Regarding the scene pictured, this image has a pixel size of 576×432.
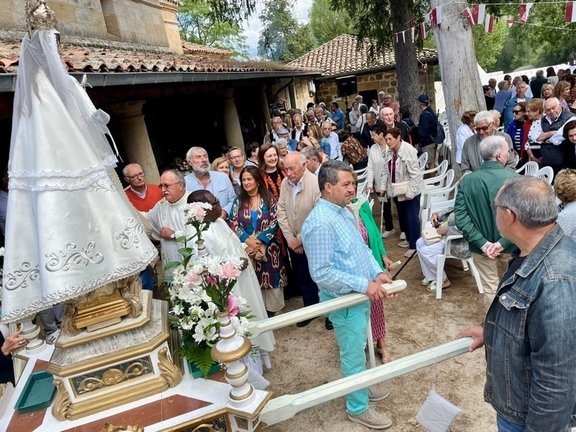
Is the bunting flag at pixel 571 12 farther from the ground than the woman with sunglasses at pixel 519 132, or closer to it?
farther from the ground

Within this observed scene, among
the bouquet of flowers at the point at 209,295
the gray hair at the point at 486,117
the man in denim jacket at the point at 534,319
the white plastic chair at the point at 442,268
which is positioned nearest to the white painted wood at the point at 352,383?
the man in denim jacket at the point at 534,319

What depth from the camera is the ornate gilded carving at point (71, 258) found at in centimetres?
172

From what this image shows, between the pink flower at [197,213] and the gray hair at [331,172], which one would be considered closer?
the pink flower at [197,213]

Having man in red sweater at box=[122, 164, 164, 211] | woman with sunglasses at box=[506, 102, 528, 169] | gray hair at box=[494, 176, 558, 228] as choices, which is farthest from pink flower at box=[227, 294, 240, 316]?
woman with sunglasses at box=[506, 102, 528, 169]

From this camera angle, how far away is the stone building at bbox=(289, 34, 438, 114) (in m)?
19.0

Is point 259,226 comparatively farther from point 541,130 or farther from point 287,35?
point 287,35

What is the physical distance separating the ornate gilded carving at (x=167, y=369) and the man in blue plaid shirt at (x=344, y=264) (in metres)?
1.02

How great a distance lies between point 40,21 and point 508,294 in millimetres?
2300

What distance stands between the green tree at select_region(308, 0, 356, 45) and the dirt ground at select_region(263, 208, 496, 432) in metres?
39.5

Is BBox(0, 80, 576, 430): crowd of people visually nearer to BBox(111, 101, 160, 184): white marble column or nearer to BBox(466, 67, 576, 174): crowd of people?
BBox(466, 67, 576, 174): crowd of people

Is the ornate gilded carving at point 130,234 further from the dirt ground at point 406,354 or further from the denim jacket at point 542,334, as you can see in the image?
the dirt ground at point 406,354

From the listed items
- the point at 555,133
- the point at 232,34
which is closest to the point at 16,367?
the point at 555,133

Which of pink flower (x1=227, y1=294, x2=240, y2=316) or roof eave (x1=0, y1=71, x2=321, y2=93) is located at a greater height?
roof eave (x1=0, y1=71, x2=321, y2=93)

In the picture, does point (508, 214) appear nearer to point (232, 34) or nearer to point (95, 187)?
point (95, 187)
